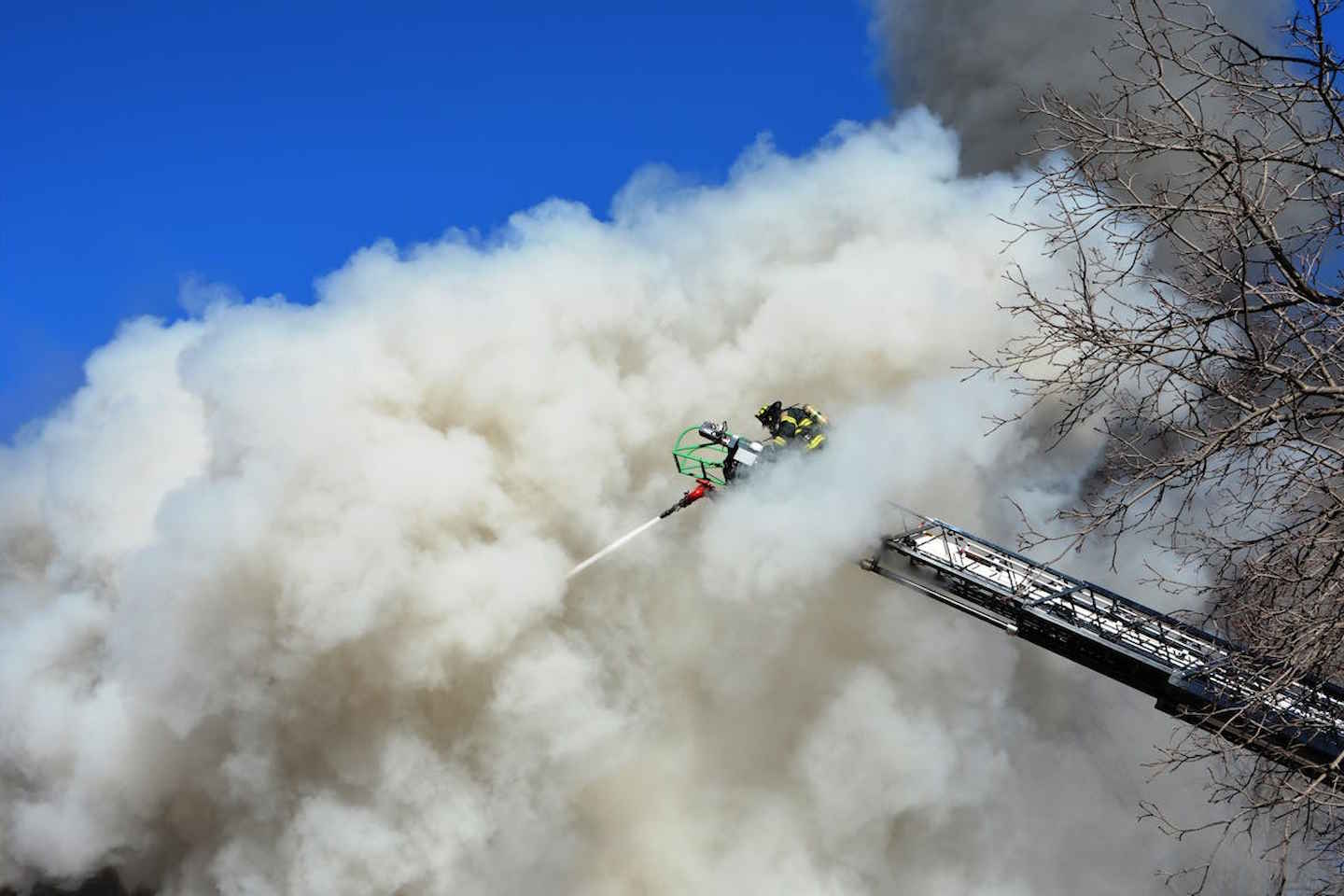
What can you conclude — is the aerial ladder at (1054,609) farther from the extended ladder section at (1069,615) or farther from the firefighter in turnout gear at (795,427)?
the firefighter in turnout gear at (795,427)

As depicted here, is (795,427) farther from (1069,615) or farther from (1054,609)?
(1069,615)

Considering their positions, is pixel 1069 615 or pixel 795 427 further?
pixel 795 427

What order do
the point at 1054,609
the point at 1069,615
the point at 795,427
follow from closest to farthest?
the point at 1069,615 → the point at 1054,609 → the point at 795,427

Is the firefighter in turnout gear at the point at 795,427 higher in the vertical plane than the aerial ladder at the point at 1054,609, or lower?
higher

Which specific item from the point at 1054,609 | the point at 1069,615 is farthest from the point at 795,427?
the point at 1069,615

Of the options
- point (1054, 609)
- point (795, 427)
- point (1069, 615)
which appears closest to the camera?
point (1069, 615)

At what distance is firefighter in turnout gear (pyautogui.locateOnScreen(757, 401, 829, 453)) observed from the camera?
12672mm

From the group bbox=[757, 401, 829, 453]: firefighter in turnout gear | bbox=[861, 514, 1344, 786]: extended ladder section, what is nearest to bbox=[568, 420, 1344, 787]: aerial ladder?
bbox=[861, 514, 1344, 786]: extended ladder section

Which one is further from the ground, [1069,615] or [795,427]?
[795,427]

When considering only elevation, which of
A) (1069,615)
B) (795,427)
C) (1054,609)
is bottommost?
(1069,615)

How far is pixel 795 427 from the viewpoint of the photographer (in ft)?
42.6

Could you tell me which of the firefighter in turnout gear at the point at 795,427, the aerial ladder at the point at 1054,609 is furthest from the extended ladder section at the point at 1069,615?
the firefighter in turnout gear at the point at 795,427

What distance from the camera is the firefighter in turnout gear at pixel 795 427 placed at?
41.6ft

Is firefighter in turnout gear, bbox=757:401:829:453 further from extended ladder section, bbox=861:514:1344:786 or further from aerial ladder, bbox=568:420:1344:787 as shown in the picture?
extended ladder section, bbox=861:514:1344:786
